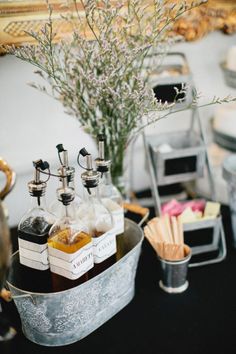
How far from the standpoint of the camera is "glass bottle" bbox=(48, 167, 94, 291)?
2.53 ft

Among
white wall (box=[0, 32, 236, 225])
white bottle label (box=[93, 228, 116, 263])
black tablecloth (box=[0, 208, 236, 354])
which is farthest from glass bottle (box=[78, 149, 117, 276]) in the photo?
white wall (box=[0, 32, 236, 225])

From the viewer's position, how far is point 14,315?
0.90 metres

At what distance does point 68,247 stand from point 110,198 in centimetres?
22

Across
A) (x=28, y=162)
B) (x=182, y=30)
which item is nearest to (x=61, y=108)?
(x=28, y=162)

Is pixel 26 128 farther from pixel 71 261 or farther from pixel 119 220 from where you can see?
pixel 71 261

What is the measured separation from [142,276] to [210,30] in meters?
0.73

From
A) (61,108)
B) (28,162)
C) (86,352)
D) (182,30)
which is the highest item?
(182,30)

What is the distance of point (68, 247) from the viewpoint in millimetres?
778

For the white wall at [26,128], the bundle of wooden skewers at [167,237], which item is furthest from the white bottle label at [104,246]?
the white wall at [26,128]

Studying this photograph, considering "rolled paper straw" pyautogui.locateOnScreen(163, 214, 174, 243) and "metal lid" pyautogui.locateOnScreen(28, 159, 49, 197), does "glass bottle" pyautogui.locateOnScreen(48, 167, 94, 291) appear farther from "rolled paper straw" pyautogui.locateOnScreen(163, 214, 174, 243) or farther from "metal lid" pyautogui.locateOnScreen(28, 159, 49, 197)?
"rolled paper straw" pyautogui.locateOnScreen(163, 214, 174, 243)

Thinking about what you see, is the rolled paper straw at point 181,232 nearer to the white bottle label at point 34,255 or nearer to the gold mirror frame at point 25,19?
the white bottle label at point 34,255

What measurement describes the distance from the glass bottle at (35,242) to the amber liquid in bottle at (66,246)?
2cm

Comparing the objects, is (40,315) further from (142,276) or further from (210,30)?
(210,30)

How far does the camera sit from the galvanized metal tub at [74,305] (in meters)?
0.78
